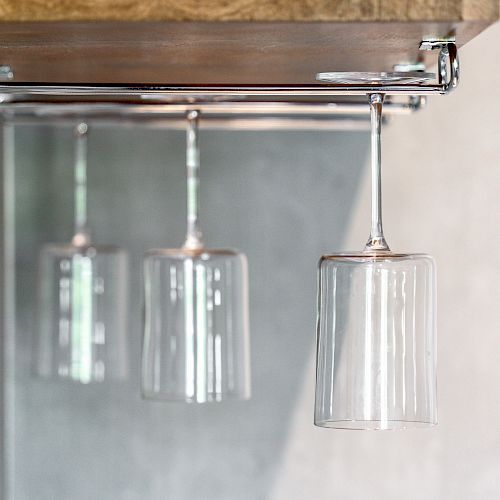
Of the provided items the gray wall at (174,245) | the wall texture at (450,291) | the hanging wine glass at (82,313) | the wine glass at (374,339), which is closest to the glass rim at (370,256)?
the wine glass at (374,339)

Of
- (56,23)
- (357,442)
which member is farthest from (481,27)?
(357,442)

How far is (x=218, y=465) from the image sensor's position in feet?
8.66

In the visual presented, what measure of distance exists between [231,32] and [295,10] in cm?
6

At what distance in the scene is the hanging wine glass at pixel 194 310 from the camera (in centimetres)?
133

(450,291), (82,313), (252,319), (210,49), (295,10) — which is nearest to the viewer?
(295,10)

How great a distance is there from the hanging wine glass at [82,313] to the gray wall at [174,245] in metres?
0.72

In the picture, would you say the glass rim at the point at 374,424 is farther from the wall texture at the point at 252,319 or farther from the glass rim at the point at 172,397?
the wall texture at the point at 252,319

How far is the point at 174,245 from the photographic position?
8.77 feet

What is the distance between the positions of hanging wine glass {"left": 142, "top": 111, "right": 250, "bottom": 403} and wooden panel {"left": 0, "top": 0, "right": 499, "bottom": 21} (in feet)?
1.70

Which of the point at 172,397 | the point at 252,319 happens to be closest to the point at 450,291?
the point at 252,319

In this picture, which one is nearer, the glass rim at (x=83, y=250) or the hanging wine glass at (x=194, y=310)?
the hanging wine glass at (x=194, y=310)

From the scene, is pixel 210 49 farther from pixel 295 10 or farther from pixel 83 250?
pixel 83 250

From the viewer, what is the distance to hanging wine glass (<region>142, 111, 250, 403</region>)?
1.33 meters

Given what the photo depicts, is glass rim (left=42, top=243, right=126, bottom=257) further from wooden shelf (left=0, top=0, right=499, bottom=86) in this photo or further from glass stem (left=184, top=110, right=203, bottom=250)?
wooden shelf (left=0, top=0, right=499, bottom=86)
